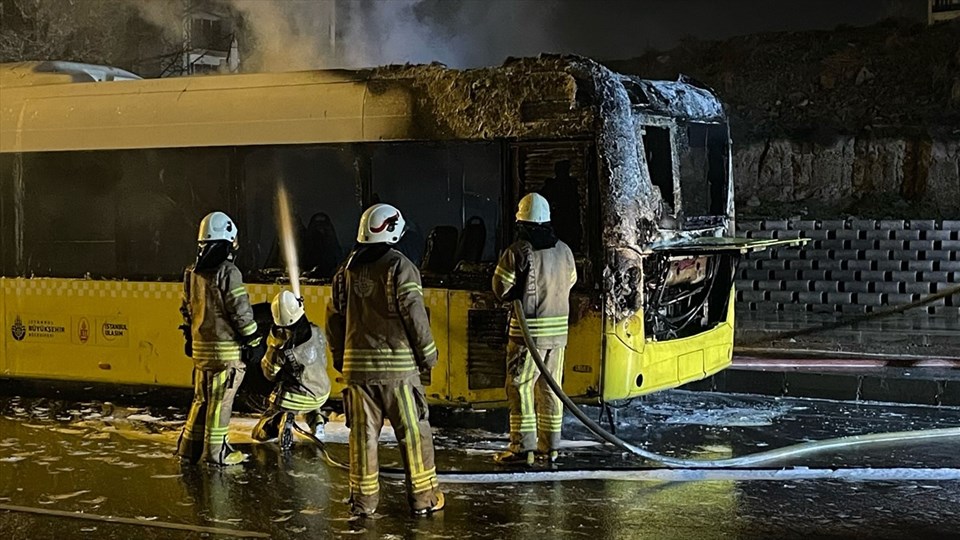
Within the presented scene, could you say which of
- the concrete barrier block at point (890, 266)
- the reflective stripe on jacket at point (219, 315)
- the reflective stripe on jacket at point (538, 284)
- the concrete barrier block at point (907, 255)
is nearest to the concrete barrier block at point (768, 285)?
the concrete barrier block at point (890, 266)

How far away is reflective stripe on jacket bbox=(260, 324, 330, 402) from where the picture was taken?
24.5 ft

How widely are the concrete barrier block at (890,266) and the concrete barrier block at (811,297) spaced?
1050mm

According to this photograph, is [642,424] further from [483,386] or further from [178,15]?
[178,15]

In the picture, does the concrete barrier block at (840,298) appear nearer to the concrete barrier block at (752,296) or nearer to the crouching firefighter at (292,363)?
the concrete barrier block at (752,296)

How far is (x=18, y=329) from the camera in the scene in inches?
368

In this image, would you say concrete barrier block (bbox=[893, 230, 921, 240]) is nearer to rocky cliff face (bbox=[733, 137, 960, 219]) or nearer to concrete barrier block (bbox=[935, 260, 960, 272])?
concrete barrier block (bbox=[935, 260, 960, 272])

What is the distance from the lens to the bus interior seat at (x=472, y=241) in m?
7.63

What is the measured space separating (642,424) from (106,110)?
5.40 meters

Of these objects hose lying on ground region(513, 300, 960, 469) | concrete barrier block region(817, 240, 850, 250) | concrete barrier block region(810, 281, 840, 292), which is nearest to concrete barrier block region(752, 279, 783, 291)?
concrete barrier block region(810, 281, 840, 292)

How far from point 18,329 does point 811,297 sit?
12106 mm

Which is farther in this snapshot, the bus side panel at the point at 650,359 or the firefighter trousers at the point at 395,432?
the bus side panel at the point at 650,359

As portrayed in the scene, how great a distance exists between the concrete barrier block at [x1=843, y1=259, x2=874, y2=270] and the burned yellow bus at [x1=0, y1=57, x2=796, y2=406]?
884 centimetres

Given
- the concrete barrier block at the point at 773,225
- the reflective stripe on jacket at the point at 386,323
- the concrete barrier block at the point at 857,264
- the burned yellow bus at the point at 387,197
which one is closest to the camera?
the reflective stripe on jacket at the point at 386,323

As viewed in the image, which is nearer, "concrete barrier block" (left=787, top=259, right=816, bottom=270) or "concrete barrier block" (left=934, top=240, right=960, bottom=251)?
"concrete barrier block" (left=934, top=240, right=960, bottom=251)
